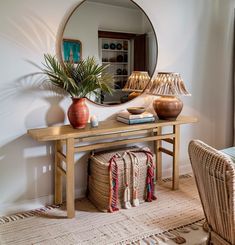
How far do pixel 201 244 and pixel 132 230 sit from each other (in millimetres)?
511

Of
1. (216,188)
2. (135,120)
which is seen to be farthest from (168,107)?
(216,188)

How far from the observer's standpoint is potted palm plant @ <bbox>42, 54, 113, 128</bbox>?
2.40 m

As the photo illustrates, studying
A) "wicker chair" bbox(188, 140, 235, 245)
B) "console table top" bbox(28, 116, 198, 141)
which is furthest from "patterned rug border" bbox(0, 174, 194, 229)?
"wicker chair" bbox(188, 140, 235, 245)

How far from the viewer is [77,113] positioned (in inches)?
94.4

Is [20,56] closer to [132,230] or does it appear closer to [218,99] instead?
[132,230]

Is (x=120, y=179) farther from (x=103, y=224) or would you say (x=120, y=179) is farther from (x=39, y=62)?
(x=39, y=62)

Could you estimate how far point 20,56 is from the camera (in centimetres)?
240

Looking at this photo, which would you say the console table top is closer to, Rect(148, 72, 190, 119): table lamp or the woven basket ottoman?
Rect(148, 72, 190, 119): table lamp

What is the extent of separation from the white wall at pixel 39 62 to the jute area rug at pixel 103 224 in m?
0.25

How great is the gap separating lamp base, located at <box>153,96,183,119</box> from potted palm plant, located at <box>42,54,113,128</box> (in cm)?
62

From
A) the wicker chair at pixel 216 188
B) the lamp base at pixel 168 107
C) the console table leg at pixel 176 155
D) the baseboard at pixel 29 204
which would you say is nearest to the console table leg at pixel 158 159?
the console table leg at pixel 176 155

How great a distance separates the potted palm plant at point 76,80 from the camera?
240cm

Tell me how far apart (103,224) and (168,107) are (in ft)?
3.98

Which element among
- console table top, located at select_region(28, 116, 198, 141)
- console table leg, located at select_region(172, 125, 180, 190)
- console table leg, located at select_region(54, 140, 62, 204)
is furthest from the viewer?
console table leg, located at select_region(172, 125, 180, 190)
